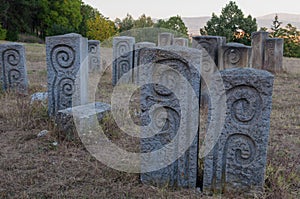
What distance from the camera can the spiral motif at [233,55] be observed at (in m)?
7.08

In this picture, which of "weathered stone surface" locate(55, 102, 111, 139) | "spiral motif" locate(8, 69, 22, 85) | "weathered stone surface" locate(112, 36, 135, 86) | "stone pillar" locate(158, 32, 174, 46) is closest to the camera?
"weathered stone surface" locate(55, 102, 111, 139)


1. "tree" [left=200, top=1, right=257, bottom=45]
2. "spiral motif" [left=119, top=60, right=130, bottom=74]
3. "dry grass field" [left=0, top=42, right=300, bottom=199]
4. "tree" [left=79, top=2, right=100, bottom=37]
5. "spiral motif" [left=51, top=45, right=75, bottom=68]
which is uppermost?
"tree" [left=79, top=2, right=100, bottom=37]

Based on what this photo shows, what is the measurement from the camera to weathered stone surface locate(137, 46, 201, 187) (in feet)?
10.3

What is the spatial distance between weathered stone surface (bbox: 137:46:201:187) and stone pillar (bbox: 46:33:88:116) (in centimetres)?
237

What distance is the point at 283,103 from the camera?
24.0 ft

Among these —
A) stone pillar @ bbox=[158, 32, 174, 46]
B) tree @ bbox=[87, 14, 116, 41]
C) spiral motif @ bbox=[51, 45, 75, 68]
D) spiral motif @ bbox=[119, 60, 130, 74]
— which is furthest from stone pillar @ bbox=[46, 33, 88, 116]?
tree @ bbox=[87, 14, 116, 41]

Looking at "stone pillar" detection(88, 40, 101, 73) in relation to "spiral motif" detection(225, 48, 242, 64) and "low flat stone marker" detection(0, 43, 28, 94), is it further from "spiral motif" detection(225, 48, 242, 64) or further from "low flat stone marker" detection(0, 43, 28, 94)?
"spiral motif" detection(225, 48, 242, 64)

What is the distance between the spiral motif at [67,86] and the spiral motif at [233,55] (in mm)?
3450

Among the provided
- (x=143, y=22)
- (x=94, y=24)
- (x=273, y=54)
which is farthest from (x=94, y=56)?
(x=94, y=24)

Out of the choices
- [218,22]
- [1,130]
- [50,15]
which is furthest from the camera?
[50,15]

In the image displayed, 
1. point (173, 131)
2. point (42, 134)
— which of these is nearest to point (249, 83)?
point (173, 131)

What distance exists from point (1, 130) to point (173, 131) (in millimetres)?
3033

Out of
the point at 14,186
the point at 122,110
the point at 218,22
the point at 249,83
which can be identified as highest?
the point at 218,22

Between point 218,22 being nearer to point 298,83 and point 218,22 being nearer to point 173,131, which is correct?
point 298,83
